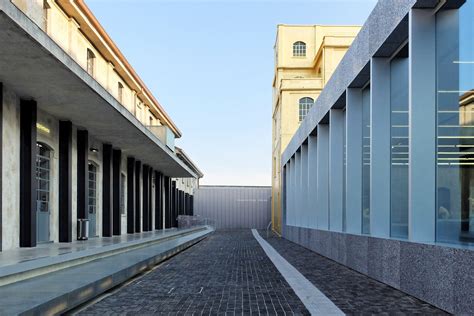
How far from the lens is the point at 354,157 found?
1316 centimetres

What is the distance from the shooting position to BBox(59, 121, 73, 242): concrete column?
1833 centimetres

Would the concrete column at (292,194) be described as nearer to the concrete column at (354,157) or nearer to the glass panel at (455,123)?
the concrete column at (354,157)

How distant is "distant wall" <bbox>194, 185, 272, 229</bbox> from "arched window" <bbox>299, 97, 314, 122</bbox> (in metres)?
18.9

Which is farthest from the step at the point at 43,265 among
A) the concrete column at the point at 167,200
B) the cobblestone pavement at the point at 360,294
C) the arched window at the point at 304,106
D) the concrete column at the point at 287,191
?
the concrete column at the point at 167,200

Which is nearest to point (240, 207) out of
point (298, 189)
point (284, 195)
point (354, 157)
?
point (284, 195)

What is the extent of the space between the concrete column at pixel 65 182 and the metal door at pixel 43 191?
0.63 metres

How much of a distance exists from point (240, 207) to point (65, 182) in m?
35.6

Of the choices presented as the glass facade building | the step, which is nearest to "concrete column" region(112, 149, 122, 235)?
the step

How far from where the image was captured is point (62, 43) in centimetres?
1869

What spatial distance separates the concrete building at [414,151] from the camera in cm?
697

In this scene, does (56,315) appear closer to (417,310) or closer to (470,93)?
(417,310)

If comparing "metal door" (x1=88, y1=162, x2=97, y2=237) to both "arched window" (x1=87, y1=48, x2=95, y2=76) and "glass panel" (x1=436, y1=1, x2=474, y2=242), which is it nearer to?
"arched window" (x1=87, y1=48, x2=95, y2=76)

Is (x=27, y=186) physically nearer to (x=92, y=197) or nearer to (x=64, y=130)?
(x=64, y=130)

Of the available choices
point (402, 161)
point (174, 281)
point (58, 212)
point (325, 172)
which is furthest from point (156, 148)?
point (402, 161)
